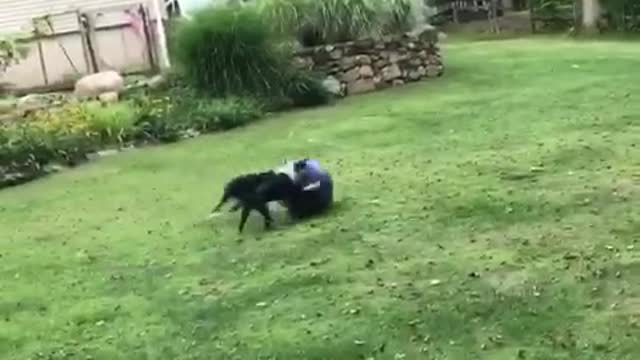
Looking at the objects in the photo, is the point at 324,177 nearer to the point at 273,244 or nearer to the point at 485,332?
the point at 273,244

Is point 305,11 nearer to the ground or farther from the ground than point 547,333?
farther from the ground

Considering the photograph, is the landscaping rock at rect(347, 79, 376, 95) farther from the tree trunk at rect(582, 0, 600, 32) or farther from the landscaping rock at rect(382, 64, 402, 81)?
the tree trunk at rect(582, 0, 600, 32)

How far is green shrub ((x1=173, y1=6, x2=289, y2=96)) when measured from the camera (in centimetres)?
1187

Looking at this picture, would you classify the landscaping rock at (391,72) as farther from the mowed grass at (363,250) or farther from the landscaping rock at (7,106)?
the landscaping rock at (7,106)

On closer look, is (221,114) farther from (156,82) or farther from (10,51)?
(10,51)

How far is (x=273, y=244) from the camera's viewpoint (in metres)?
6.27

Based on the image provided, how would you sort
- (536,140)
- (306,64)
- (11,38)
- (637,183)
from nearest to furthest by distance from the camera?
(637,183) < (536,140) < (306,64) < (11,38)

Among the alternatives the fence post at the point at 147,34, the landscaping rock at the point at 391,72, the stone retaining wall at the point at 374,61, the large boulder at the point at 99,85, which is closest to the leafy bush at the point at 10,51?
the large boulder at the point at 99,85

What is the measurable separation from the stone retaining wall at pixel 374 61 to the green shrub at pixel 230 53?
69cm

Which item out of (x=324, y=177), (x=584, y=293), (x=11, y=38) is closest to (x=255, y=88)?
(x=11, y=38)

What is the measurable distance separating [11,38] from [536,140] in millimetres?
8308

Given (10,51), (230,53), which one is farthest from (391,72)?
(10,51)

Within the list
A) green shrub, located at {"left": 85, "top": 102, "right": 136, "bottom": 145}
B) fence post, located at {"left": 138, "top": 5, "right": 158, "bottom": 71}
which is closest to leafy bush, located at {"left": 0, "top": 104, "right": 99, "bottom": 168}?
green shrub, located at {"left": 85, "top": 102, "right": 136, "bottom": 145}

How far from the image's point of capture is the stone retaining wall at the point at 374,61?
12922 mm
